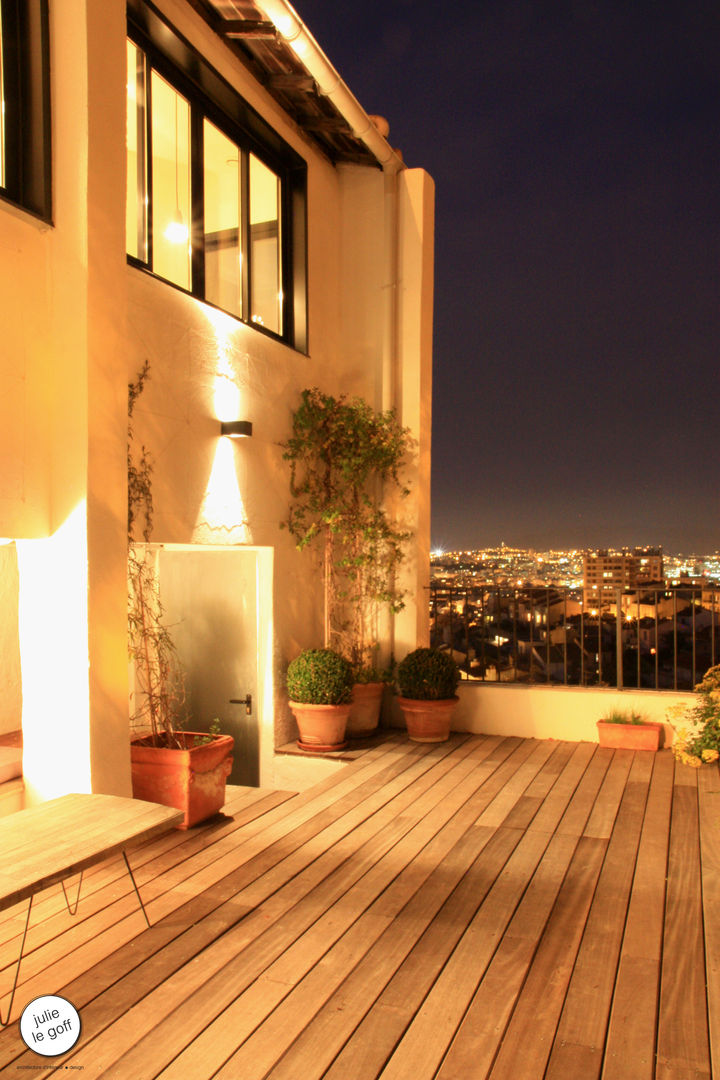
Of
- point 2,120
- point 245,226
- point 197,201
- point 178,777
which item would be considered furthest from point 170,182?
point 178,777

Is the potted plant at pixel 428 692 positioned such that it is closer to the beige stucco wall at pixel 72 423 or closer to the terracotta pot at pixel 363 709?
the terracotta pot at pixel 363 709

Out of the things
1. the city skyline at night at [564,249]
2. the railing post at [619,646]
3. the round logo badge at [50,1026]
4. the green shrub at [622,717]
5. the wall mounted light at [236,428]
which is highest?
the city skyline at night at [564,249]

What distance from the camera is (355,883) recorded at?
138 inches

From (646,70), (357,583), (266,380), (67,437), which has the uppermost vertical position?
(646,70)

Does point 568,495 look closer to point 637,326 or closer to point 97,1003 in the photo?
point 637,326

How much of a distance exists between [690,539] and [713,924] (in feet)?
84.8

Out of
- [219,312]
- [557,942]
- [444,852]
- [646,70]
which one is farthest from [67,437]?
[646,70]

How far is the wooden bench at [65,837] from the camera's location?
7.93 feet

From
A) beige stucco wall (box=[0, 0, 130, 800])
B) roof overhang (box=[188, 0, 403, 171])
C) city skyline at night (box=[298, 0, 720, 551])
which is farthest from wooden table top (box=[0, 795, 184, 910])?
city skyline at night (box=[298, 0, 720, 551])

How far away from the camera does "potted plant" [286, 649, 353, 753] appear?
19.7 feet

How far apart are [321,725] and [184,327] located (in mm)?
3001

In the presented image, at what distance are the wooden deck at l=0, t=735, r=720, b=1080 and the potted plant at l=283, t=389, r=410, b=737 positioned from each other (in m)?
2.24

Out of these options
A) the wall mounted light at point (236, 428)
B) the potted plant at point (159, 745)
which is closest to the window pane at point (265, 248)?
the wall mounted light at point (236, 428)

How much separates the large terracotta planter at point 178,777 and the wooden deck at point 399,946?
6.9 inches
